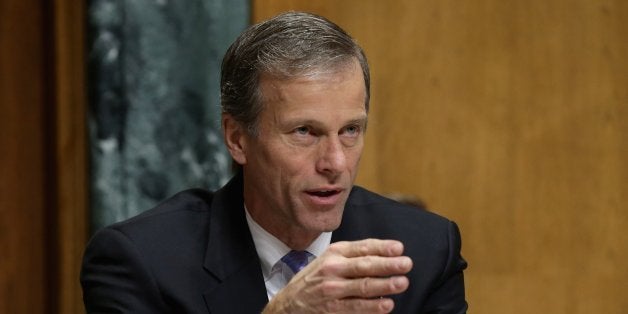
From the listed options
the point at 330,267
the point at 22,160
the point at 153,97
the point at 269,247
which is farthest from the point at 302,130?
the point at 22,160

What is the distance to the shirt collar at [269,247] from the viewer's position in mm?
2285

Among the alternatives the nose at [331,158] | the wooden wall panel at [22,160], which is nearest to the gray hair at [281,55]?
the nose at [331,158]

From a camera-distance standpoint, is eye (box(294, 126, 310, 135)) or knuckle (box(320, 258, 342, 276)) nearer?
knuckle (box(320, 258, 342, 276))

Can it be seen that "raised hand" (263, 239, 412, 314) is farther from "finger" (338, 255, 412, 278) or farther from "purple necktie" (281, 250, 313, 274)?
"purple necktie" (281, 250, 313, 274)

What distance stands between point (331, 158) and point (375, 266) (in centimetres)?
37

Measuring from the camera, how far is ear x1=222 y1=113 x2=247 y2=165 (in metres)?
2.29

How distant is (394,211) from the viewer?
2.44 meters

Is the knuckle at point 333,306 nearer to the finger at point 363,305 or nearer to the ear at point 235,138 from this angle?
the finger at point 363,305

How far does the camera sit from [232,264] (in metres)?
2.22

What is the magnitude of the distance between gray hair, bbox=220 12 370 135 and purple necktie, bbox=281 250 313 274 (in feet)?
0.86

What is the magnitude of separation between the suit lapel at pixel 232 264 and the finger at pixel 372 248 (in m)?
0.40

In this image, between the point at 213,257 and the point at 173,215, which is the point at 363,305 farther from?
the point at 173,215

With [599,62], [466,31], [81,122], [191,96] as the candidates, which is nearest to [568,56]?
[599,62]

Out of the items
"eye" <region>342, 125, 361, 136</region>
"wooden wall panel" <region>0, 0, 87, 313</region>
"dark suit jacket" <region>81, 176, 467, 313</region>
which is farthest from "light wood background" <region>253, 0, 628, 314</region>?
"eye" <region>342, 125, 361, 136</region>
